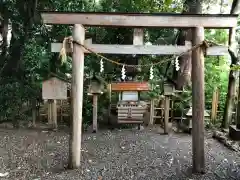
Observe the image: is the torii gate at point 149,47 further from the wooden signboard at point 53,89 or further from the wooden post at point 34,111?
the wooden post at point 34,111

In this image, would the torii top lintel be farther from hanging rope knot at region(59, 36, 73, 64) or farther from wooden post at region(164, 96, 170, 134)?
wooden post at region(164, 96, 170, 134)

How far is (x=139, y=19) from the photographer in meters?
5.48

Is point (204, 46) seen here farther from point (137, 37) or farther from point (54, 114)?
point (54, 114)

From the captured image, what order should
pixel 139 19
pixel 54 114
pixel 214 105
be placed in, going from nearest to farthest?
pixel 139 19, pixel 54 114, pixel 214 105

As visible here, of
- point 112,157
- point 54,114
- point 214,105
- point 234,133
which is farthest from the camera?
point 214,105

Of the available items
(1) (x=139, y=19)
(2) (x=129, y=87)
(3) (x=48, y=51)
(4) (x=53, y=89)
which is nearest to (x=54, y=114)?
(4) (x=53, y=89)

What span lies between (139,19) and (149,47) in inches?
21.6

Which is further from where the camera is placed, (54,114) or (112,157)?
(54,114)

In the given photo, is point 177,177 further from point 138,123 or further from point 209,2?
point 209,2

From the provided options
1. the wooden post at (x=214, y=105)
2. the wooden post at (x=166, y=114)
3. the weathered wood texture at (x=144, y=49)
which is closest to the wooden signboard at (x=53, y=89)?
the wooden post at (x=166, y=114)

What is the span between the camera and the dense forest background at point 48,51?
9.49m

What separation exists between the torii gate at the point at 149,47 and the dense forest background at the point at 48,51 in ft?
12.6

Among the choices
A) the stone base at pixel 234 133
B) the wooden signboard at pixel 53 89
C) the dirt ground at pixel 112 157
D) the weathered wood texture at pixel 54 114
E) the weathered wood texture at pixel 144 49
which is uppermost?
the weathered wood texture at pixel 144 49

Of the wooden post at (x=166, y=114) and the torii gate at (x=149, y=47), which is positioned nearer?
the torii gate at (x=149, y=47)
